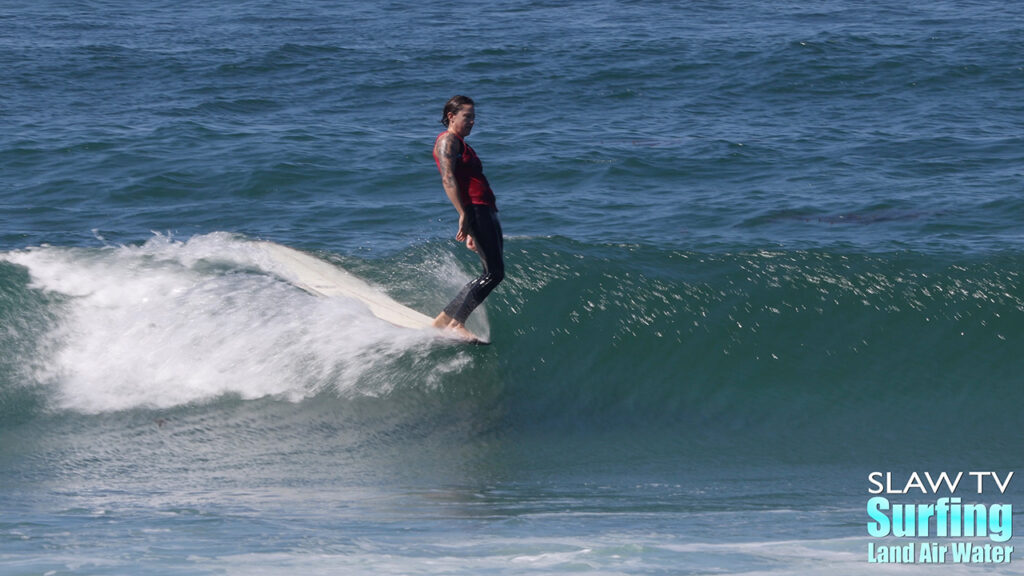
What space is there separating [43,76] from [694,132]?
11314 millimetres

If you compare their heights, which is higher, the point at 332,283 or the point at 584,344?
the point at 332,283

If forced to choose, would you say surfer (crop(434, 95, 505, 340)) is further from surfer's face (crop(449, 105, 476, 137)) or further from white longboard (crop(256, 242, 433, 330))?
white longboard (crop(256, 242, 433, 330))

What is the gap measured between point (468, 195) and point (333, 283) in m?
1.97

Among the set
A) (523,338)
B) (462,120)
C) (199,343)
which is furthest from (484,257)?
(199,343)

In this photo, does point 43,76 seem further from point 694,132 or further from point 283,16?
point 694,132

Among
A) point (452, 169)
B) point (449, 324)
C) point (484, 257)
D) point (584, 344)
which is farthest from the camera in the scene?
point (584, 344)

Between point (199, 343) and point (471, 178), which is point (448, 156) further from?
point (199, 343)

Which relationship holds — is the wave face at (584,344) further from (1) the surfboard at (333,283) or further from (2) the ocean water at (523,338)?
(1) the surfboard at (333,283)

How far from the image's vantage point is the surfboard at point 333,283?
7.62m

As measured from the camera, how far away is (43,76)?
19125mm

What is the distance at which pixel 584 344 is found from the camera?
25.4 feet

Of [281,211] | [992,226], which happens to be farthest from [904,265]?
[281,211]

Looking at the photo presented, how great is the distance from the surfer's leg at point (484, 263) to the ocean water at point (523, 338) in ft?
1.05

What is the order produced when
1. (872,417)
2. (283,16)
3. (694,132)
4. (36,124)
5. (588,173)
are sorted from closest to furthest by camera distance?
(872,417) → (588,173) → (694,132) → (36,124) → (283,16)
